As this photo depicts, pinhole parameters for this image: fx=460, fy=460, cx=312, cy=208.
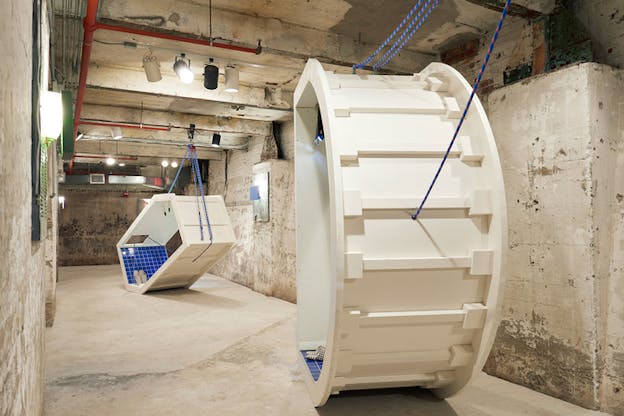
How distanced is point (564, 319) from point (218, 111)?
547 cm

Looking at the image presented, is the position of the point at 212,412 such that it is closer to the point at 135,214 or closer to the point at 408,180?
the point at 408,180

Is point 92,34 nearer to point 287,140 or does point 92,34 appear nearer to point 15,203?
point 15,203

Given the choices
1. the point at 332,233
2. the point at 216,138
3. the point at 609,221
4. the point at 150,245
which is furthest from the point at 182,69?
the point at 150,245

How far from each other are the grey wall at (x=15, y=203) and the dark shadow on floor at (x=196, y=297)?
5.38 metres

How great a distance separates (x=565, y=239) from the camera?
334cm

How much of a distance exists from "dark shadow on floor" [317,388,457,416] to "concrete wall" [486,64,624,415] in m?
0.88

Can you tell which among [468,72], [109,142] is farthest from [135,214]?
[468,72]

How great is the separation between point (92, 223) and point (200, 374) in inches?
A: 447

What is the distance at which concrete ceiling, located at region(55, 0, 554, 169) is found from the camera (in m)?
3.97

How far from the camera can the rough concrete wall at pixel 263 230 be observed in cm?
757

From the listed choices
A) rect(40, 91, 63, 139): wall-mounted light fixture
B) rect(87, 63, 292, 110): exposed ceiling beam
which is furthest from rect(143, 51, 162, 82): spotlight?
rect(40, 91, 63, 139): wall-mounted light fixture

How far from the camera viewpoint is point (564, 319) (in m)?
3.32

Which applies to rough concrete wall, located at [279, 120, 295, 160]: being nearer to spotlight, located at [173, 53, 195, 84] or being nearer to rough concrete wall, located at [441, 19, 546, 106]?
spotlight, located at [173, 53, 195, 84]

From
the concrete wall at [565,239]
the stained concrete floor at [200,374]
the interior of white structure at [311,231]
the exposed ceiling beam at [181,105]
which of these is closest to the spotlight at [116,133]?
the exposed ceiling beam at [181,105]
